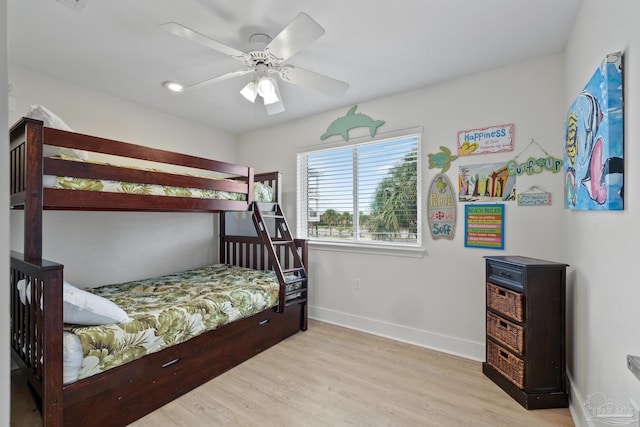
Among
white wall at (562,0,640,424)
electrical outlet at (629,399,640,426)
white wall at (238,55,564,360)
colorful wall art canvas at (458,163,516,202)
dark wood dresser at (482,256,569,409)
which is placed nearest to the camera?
electrical outlet at (629,399,640,426)

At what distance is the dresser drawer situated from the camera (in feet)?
6.45

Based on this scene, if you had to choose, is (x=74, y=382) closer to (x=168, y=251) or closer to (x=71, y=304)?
(x=71, y=304)

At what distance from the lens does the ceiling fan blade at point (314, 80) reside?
79.3 inches

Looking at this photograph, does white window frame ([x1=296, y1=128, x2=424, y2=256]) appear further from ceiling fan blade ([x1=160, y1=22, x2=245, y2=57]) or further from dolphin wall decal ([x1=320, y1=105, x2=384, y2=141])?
ceiling fan blade ([x1=160, y1=22, x2=245, y2=57])

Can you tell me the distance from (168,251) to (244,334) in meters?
1.61

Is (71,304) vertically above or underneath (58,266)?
underneath

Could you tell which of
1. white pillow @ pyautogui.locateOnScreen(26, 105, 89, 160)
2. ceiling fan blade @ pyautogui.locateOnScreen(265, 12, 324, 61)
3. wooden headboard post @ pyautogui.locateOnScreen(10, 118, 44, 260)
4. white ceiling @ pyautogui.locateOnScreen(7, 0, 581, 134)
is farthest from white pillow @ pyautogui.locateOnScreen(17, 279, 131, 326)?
ceiling fan blade @ pyautogui.locateOnScreen(265, 12, 324, 61)

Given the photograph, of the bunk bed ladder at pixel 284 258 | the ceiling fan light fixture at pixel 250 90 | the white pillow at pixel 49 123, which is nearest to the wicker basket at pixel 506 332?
the bunk bed ladder at pixel 284 258

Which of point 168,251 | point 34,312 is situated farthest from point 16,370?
point 168,251

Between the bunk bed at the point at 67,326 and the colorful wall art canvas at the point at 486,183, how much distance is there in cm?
208

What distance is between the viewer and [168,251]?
11.3ft

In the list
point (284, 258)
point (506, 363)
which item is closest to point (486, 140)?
point (506, 363)

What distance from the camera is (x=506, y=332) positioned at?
2039 mm

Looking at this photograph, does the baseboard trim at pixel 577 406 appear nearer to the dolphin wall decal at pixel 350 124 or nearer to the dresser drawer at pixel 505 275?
the dresser drawer at pixel 505 275
